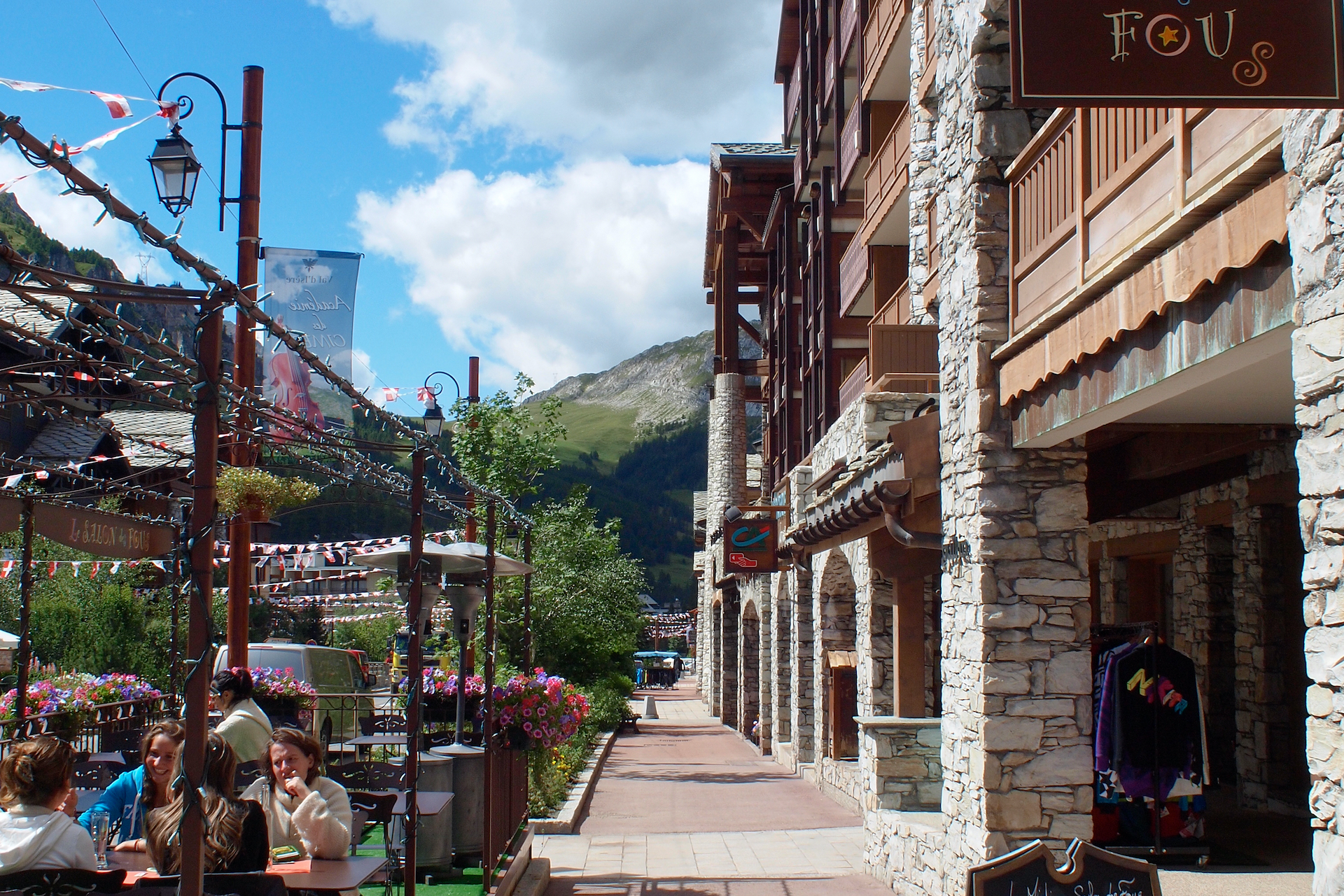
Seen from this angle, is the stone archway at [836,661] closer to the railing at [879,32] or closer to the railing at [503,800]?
the railing at [879,32]

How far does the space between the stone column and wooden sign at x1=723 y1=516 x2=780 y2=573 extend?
1477cm

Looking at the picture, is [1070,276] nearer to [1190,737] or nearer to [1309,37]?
[1309,37]

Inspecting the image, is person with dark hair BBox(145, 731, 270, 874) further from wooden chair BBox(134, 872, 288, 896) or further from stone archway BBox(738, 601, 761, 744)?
stone archway BBox(738, 601, 761, 744)

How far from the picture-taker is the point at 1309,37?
12.9 feet

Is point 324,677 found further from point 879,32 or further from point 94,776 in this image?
point 879,32

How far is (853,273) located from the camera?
655 inches

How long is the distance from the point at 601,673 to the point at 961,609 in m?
20.5

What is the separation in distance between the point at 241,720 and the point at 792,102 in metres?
20.1

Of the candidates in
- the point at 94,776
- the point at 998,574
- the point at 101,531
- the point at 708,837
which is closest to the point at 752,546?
the point at 708,837

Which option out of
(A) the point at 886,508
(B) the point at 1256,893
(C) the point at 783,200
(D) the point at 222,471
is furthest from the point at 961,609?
(C) the point at 783,200

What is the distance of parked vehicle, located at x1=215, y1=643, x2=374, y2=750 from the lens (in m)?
15.7

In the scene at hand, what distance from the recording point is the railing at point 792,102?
77.0 feet

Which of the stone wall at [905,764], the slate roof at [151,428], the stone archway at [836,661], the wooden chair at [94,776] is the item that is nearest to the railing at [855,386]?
the stone archway at [836,661]

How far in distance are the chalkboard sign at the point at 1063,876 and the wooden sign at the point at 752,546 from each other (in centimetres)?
1371
